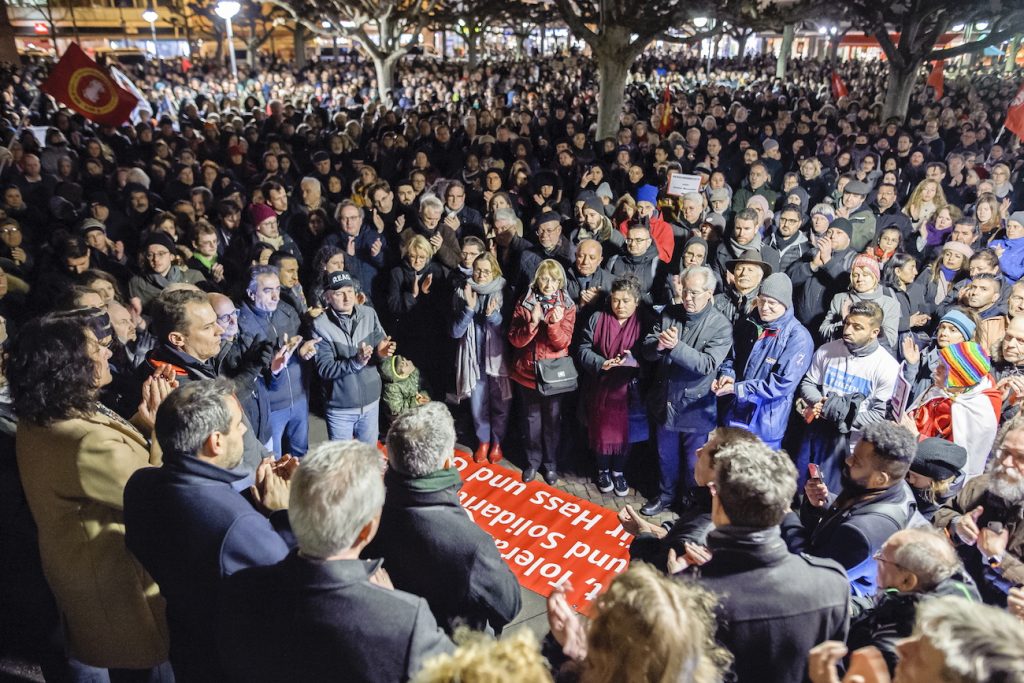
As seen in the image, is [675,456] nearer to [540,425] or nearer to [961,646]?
[540,425]

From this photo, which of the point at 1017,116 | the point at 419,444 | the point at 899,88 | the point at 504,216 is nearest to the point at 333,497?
the point at 419,444

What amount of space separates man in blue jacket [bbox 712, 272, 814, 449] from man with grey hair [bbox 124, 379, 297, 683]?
3.25m

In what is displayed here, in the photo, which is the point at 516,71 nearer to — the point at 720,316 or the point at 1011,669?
the point at 720,316

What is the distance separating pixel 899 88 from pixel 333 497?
17423 mm

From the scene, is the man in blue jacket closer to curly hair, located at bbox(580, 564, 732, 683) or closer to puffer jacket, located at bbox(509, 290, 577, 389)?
puffer jacket, located at bbox(509, 290, 577, 389)

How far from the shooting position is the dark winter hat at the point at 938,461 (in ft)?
11.1

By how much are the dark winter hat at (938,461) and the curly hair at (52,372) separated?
3.92m

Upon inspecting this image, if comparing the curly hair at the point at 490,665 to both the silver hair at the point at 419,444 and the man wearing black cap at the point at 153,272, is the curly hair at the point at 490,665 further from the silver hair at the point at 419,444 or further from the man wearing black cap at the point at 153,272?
the man wearing black cap at the point at 153,272

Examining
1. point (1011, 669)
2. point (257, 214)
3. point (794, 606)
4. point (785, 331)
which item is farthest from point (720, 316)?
point (257, 214)

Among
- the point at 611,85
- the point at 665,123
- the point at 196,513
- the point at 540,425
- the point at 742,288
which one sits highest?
the point at 611,85

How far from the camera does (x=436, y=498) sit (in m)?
2.60

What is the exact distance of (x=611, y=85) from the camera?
12.7 metres

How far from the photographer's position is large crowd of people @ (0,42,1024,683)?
2061mm

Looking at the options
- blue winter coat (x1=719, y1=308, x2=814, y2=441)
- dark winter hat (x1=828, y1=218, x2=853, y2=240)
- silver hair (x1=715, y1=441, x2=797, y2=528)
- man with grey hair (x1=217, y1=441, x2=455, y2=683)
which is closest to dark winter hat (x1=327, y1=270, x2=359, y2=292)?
man with grey hair (x1=217, y1=441, x2=455, y2=683)
